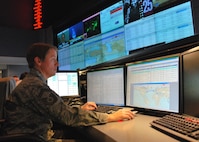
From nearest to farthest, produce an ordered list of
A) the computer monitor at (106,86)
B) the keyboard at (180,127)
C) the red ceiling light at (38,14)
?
the keyboard at (180,127), the computer monitor at (106,86), the red ceiling light at (38,14)

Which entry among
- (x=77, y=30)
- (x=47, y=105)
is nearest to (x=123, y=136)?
(x=47, y=105)

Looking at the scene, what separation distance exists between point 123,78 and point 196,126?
89cm

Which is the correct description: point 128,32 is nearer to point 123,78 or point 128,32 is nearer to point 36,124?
point 123,78

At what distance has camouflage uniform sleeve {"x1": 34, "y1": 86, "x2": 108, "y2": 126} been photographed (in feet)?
4.03

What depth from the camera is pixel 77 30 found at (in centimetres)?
381

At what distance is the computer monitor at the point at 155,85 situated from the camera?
1254 mm

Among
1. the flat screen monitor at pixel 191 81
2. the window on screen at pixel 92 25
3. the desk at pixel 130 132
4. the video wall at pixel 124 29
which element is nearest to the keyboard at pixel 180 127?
the desk at pixel 130 132

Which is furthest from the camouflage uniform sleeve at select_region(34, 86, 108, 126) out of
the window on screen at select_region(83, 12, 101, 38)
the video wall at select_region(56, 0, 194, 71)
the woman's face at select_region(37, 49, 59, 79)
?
the window on screen at select_region(83, 12, 101, 38)

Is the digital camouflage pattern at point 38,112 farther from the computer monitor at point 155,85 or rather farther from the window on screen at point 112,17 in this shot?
the window on screen at point 112,17

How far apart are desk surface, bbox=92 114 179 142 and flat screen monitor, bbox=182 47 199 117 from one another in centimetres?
23

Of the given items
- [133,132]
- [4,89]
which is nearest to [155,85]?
[133,132]

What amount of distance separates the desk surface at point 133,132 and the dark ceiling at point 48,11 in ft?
9.04

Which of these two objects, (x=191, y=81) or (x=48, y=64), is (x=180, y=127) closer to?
(x=191, y=81)

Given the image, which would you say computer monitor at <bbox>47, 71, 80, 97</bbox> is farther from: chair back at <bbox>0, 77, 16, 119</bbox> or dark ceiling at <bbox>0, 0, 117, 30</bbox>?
dark ceiling at <bbox>0, 0, 117, 30</bbox>
